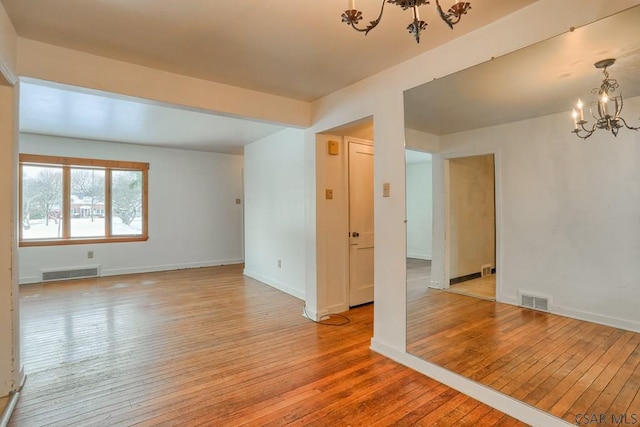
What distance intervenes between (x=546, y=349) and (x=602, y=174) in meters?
1.10

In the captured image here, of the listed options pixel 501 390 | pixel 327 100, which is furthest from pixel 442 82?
pixel 501 390

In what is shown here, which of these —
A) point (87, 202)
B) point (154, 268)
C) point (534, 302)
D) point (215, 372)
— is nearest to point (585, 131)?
point (534, 302)

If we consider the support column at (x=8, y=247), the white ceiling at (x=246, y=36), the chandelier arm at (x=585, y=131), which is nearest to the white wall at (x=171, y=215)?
the white ceiling at (x=246, y=36)

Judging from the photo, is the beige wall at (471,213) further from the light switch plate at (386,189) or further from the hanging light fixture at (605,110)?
the hanging light fixture at (605,110)

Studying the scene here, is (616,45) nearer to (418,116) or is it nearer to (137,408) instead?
(418,116)

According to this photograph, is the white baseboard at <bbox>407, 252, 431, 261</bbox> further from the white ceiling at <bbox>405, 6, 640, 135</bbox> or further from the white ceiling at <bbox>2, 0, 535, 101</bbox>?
the white ceiling at <bbox>2, 0, 535, 101</bbox>

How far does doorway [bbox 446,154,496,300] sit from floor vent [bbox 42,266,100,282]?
6.18 m

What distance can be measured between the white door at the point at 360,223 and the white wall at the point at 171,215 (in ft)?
13.6

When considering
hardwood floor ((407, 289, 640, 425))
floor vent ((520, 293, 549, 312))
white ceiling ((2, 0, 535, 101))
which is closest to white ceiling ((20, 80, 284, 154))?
white ceiling ((2, 0, 535, 101))

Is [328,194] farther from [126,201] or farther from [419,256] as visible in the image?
[126,201]

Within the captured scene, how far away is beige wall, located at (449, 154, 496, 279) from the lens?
7.64 ft

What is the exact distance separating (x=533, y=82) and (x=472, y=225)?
3.41 feet

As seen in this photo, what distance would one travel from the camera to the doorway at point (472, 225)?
2.34 m

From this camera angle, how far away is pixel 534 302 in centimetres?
212
